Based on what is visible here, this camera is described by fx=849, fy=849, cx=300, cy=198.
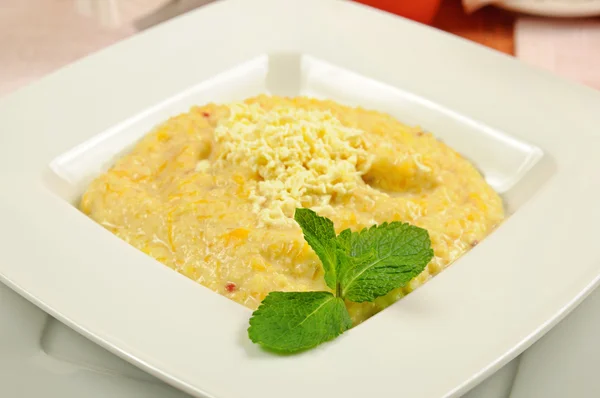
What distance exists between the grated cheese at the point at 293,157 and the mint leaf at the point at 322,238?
0.24m

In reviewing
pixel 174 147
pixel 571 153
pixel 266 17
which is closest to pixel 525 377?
pixel 571 153

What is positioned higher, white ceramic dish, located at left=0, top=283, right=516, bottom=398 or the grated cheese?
the grated cheese

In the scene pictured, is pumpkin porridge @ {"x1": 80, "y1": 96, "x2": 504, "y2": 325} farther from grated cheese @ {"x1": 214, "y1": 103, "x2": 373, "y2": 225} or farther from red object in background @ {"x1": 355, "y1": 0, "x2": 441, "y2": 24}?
red object in background @ {"x1": 355, "y1": 0, "x2": 441, "y2": 24}

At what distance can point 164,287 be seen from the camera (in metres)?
2.26

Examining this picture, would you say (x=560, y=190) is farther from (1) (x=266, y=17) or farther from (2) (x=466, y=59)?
(1) (x=266, y=17)

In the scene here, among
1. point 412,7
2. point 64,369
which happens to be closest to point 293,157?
point 64,369

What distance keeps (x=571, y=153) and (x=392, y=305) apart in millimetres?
1071

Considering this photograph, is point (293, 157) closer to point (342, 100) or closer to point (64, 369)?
point (342, 100)

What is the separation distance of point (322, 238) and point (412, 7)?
2.18 meters

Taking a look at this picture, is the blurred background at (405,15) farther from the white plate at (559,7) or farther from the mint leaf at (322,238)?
the mint leaf at (322,238)

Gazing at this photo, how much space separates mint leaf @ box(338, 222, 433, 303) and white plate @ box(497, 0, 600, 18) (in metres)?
2.10

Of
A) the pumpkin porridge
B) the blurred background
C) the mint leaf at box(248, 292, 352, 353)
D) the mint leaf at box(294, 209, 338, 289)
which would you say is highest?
the mint leaf at box(294, 209, 338, 289)

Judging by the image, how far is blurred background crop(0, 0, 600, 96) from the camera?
3.87 meters

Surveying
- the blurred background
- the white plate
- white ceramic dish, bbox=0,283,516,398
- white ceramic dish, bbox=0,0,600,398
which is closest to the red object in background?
the blurred background
